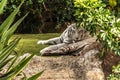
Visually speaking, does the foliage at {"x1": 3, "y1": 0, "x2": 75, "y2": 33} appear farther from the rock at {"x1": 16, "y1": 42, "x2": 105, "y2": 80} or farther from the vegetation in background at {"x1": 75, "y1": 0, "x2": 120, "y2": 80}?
the vegetation in background at {"x1": 75, "y1": 0, "x2": 120, "y2": 80}

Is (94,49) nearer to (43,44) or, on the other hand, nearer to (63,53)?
(63,53)

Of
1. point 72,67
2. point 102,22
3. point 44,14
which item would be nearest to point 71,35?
point 72,67

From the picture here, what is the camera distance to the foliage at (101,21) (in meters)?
4.61

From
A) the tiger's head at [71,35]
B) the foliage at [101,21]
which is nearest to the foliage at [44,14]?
the tiger's head at [71,35]

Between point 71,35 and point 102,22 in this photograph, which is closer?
point 102,22

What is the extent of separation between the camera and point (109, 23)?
4676mm

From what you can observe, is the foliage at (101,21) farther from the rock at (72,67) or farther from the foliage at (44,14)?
the foliage at (44,14)

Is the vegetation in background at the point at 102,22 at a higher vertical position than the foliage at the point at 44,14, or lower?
higher

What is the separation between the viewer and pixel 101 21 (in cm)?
467

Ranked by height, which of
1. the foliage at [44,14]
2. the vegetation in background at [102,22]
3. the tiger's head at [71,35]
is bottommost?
the foliage at [44,14]

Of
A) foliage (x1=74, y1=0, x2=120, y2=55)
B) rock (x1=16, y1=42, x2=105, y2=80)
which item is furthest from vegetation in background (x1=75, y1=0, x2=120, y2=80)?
rock (x1=16, y1=42, x2=105, y2=80)

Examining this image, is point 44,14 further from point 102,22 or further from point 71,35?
point 102,22

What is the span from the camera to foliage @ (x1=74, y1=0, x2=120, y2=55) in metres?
4.61

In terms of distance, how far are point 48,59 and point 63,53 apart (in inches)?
22.3
